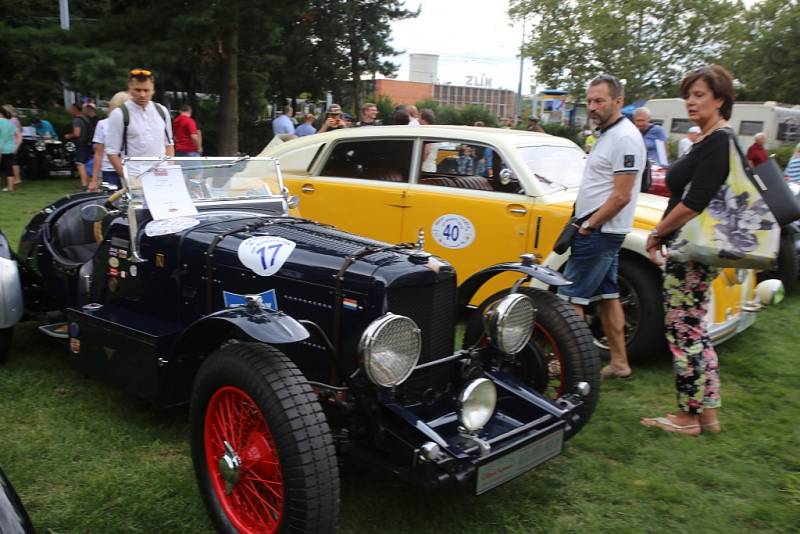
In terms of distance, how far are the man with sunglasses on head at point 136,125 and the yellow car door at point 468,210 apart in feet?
7.00

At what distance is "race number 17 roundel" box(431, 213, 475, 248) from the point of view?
498 cm

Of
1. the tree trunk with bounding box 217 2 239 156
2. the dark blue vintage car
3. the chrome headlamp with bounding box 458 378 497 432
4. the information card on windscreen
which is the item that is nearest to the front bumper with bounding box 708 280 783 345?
the dark blue vintage car

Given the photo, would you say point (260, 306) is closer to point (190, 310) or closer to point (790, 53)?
point (190, 310)

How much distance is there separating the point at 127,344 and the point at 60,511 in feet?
2.77

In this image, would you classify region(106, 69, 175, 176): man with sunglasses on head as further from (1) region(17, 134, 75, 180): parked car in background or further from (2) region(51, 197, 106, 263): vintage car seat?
(1) region(17, 134, 75, 180): parked car in background

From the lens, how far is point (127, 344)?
10.6 ft

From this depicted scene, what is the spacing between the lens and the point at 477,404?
261cm

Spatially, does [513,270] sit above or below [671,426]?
above

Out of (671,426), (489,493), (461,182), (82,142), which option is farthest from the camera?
(82,142)

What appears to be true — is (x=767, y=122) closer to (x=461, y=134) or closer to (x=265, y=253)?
(x=461, y=134)

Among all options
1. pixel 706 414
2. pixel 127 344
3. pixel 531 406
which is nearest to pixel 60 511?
pixel 127 344

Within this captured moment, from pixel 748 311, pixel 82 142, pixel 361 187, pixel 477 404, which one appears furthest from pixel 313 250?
pixel 82 142

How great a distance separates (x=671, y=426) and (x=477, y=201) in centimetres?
216

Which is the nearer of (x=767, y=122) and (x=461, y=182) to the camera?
(x=461, y=182)
